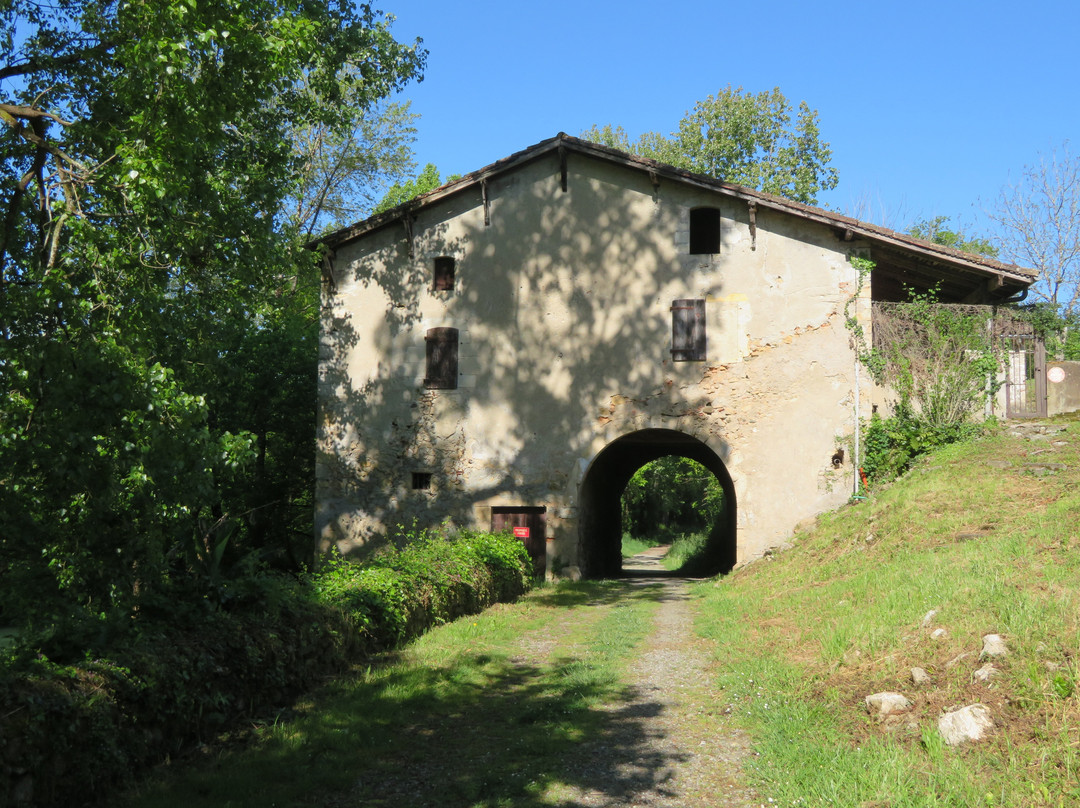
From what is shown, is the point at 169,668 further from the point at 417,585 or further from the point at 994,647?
the point at 994,647

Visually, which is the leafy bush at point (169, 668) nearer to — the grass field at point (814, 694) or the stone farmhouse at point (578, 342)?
the grass field at point (814, 694)

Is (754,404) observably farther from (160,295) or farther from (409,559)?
(160,295)

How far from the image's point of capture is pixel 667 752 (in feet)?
19.4

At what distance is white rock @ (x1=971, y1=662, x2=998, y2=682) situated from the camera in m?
5.57

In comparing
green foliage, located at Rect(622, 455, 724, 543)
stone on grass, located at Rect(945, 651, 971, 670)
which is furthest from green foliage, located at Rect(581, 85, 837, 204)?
stone on grass, located at Rect(945, 651, 971, 670)

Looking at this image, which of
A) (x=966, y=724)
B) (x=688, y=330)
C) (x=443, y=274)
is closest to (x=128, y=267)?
(x=966, y=724)

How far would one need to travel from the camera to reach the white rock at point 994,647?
225 inches

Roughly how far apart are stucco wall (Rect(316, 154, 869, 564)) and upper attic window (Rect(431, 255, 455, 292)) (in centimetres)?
18

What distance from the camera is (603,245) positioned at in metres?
17.9

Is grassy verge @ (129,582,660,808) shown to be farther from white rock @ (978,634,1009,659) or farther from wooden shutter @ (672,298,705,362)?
wooden shutter @ (672,298,705,362)

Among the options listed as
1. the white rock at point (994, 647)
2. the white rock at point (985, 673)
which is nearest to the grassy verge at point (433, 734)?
the white rock at point (985, 673)

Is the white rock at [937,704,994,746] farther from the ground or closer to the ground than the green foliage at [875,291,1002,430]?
closer to the ground

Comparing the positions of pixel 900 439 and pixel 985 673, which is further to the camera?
pixel 900 439

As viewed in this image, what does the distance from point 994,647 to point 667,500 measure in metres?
42.4
